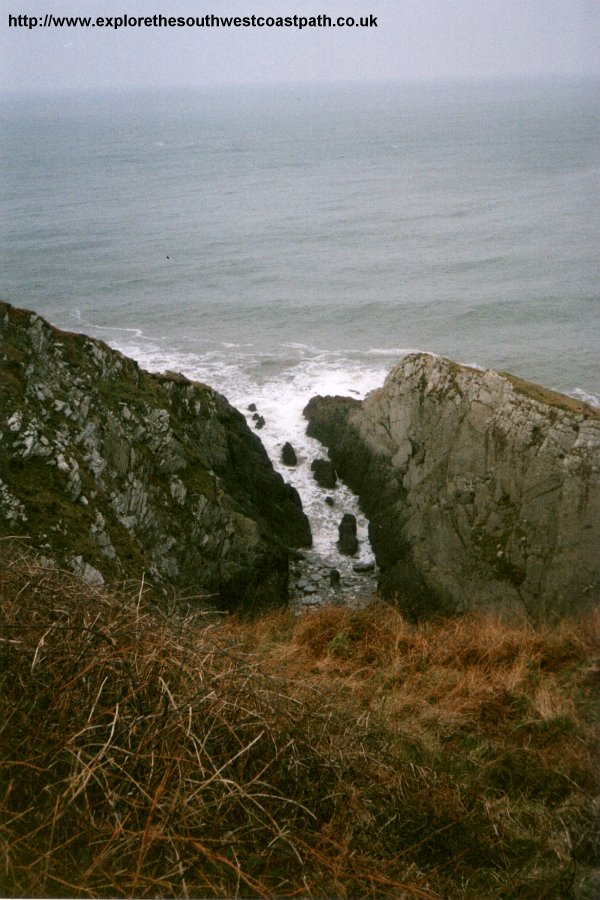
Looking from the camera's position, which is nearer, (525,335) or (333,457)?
(333,457)

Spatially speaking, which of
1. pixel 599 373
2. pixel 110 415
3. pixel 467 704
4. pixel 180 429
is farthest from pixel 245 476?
pixel 599 373

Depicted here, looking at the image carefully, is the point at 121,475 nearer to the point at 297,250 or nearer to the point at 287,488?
the point at 287,488

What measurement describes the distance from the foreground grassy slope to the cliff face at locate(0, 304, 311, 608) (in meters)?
4.25

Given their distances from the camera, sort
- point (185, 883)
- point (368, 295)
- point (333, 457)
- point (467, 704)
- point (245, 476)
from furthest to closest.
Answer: point (368, 295), point (333, 457), point (245, 476), point (467, 704), point (185, 883)

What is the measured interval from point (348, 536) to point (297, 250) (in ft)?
65.1

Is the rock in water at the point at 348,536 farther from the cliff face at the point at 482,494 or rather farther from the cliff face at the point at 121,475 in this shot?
the cliff face at the point at 121,475

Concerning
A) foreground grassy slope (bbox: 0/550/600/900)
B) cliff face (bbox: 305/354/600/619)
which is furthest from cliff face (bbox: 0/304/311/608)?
foreground grassy slope (bbox: 0/550/600/900)

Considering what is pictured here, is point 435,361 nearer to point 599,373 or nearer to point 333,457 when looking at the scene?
point 333,457

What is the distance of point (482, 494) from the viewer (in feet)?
47.1

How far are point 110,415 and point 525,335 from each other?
1728 cm

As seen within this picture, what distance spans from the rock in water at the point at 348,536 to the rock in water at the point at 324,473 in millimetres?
1660

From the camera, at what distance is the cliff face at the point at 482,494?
1287 centimetres

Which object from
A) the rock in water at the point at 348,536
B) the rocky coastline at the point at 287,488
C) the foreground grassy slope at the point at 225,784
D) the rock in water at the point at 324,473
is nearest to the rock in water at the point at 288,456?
the rock in water at the point at 324,473

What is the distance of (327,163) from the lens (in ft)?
151
